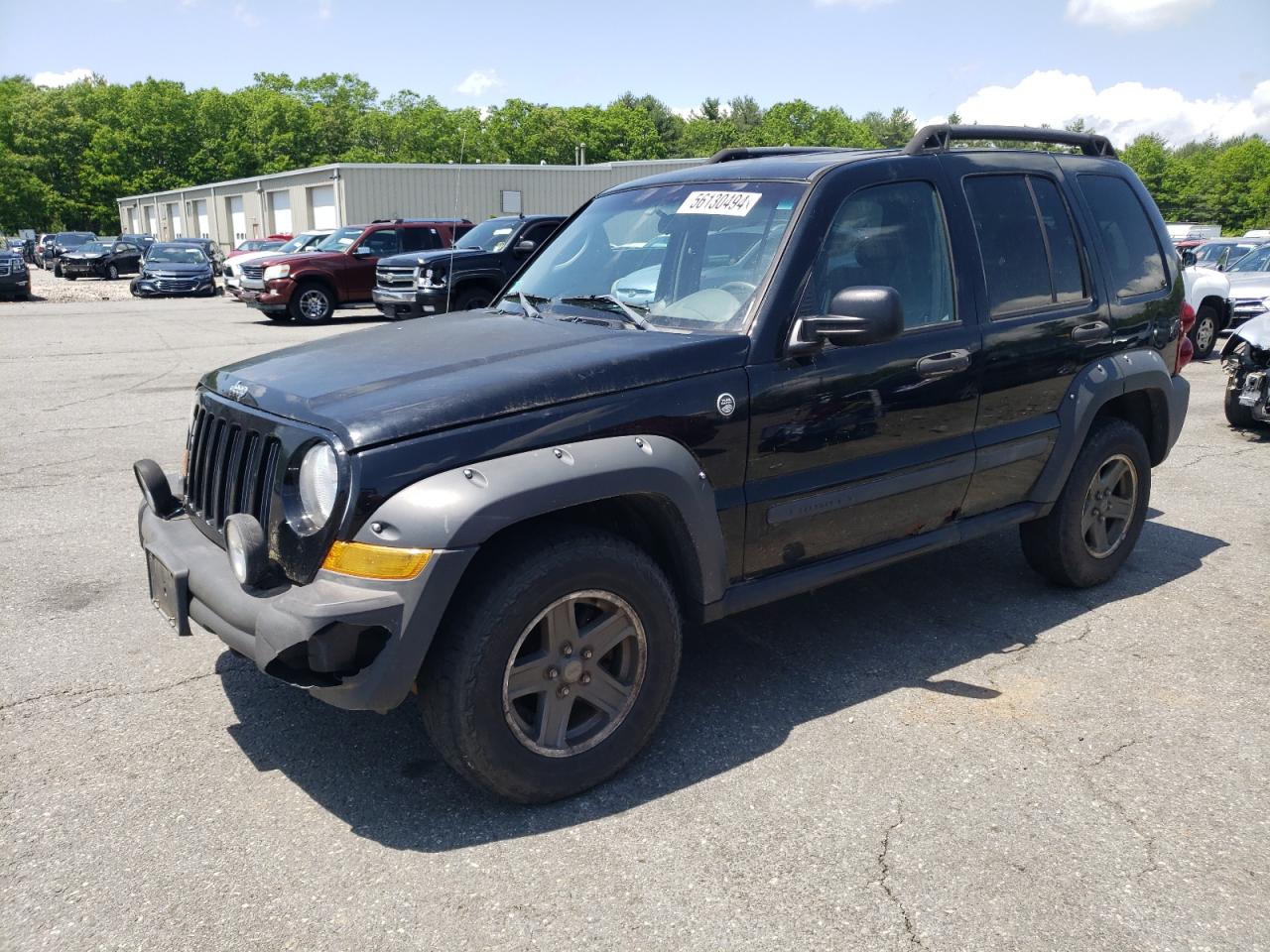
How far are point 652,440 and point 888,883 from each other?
143 cm

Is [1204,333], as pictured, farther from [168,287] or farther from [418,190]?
[418,190]

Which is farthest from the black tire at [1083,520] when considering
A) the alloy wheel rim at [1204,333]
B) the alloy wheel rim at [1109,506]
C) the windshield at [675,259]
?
the alloy wheel rim at [1204,333]

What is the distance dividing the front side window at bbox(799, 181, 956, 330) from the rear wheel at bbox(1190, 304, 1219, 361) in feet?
36.2

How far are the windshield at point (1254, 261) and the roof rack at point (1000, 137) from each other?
12.3 metres

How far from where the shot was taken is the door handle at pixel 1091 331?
14.5ft

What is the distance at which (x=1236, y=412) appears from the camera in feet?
28.8

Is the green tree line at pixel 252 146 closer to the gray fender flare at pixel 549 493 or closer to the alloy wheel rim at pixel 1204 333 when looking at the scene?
the alloy wheel rim at pixel 1204 333

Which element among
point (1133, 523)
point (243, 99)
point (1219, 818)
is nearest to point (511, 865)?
point (1219, 818)

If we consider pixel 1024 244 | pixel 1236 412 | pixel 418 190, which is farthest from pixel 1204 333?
pixel 418 190

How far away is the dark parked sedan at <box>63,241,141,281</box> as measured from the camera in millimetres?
38625

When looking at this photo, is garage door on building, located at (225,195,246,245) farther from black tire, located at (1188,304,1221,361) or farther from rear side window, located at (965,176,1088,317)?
rear side window, located at (965,176,1088,317)

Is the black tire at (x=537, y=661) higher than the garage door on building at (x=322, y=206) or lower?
lower

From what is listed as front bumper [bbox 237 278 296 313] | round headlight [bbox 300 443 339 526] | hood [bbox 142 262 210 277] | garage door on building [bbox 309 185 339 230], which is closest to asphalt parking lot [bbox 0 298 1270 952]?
round headlight [bbox 300 443 339 526]

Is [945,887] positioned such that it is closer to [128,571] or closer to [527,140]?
[128,571]
